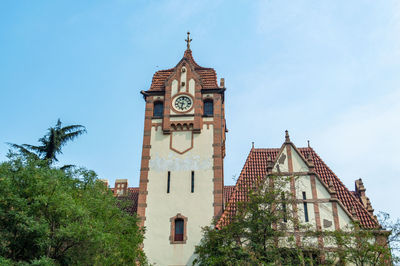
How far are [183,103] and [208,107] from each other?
201 cm

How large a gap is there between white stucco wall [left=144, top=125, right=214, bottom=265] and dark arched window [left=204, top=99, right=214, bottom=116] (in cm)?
148

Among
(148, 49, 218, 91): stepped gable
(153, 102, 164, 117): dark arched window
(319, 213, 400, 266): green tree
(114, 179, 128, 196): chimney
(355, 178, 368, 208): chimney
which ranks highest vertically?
(148, 49, 218, 91): stepped gable

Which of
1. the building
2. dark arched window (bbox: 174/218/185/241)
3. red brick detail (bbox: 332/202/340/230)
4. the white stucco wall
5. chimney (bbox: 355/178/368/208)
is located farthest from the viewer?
chimney (bbox: 355/178/368/208)

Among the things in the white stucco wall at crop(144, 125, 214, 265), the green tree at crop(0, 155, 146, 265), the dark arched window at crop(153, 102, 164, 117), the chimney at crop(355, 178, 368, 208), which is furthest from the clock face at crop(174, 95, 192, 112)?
the chimney at crop(355, 178, 368, 208)

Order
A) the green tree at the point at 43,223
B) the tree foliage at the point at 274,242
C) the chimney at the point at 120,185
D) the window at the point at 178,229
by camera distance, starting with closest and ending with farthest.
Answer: the green tree at the point at 43,223, the tree foliage at the point at 274,242, the window at the point at 178,229, the chimney at the point at 120,185

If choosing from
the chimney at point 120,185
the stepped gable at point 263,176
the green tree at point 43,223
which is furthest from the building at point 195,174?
the green tree at point 43,223

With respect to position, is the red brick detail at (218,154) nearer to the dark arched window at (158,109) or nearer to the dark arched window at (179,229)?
the dark arched window at (179,229)

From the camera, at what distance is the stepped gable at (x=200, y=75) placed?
3503cm

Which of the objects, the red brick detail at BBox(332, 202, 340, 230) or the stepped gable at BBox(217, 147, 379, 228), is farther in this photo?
the stepped gable at BBox(217, 147, 379, 228)

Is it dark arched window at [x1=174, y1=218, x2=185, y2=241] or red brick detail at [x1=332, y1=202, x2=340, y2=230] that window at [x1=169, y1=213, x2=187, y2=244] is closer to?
dark arched window at [x1=174, y1=218, x2=185, y2=241]

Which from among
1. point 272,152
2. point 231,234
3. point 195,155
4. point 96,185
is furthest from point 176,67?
point 231,234

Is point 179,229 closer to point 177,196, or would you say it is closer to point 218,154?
point 177,196

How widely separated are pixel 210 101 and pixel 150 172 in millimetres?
7532

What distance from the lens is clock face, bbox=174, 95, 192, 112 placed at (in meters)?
33.8
